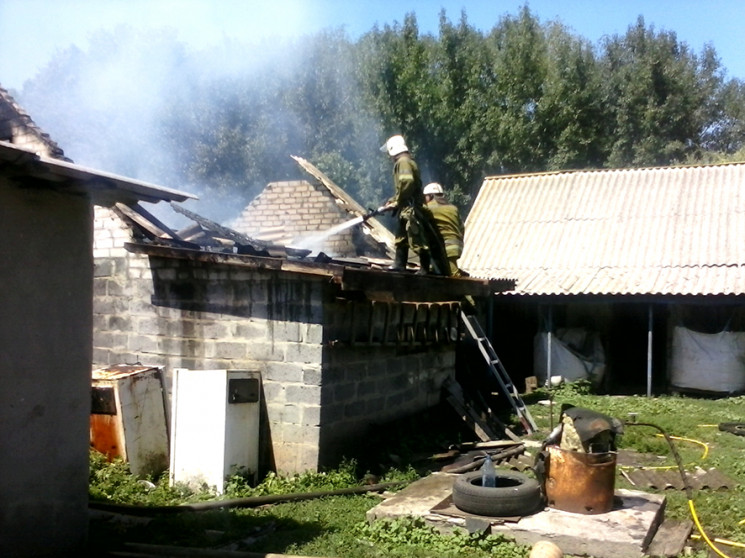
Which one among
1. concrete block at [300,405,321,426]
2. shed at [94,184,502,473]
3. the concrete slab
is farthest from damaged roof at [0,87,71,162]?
the concrete slab

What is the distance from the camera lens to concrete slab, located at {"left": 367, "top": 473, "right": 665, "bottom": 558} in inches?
240

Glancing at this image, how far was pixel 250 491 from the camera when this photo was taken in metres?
7.79

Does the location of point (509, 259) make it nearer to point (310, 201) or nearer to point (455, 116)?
point (310, 201)

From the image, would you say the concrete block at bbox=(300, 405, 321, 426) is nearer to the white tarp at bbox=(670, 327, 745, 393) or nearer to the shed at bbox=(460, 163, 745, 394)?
the shed at bbox=(460, 163, 745, 394)

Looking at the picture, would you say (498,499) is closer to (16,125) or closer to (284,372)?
(284,372)

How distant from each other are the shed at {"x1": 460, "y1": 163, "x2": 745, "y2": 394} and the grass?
509cm

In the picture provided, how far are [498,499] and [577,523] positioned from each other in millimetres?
666

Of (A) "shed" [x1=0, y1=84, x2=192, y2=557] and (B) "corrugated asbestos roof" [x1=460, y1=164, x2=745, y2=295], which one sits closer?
(A) "shed" [x1=0, y1=84, x2=192, y2=557]

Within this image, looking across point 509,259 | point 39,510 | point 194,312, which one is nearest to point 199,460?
point 194,312

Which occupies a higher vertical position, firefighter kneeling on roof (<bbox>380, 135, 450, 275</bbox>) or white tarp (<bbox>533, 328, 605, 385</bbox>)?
firefighter kneeling on roof (<bbox>380, 135, 450, 275</bbox>)

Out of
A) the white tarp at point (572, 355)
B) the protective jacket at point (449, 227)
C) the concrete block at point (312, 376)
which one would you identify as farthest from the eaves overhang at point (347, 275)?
the white tarp at point (572, 355)

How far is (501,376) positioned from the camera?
13164 millimetres

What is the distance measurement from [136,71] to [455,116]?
1165 centimetres

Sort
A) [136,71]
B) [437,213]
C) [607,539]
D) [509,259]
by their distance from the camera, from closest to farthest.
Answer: [607,539]
[437,213]
[509,259]
[136,71]
